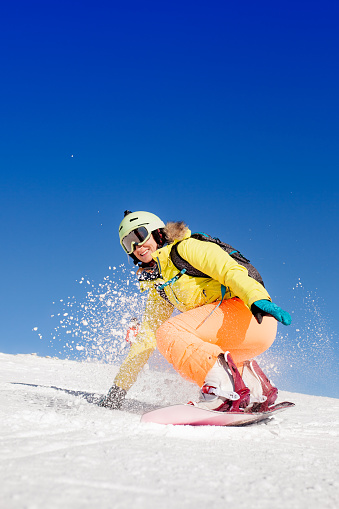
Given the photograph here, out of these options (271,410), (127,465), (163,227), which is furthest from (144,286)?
(127,465)

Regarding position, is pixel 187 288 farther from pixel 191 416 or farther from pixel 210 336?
pixel 191 416

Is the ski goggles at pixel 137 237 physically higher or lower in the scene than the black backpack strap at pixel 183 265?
higher

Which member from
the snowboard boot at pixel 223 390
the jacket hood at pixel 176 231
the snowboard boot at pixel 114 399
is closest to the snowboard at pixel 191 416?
the snowboard boot at pixel 223 390

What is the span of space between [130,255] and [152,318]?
0.63 metres

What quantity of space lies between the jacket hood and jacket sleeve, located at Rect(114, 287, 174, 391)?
62cm

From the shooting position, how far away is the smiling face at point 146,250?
136 inches

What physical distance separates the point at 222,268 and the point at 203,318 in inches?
16.0

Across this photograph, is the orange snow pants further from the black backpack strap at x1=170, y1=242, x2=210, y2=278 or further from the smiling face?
the smiling face

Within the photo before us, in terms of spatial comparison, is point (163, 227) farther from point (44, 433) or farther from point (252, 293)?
point (44, 433)

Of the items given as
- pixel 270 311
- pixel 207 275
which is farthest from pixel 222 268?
pixel 270 311

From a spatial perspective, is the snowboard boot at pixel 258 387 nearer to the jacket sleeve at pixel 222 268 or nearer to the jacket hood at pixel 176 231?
the jacket sleeve at pixel 222 268

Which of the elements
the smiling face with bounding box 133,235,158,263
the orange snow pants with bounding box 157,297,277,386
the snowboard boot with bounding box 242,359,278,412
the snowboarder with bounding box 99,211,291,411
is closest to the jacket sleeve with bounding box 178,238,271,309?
the snowboarder with bounding box 99,211,291,411

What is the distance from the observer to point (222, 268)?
2.91 metres

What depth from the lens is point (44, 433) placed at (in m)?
1.90
